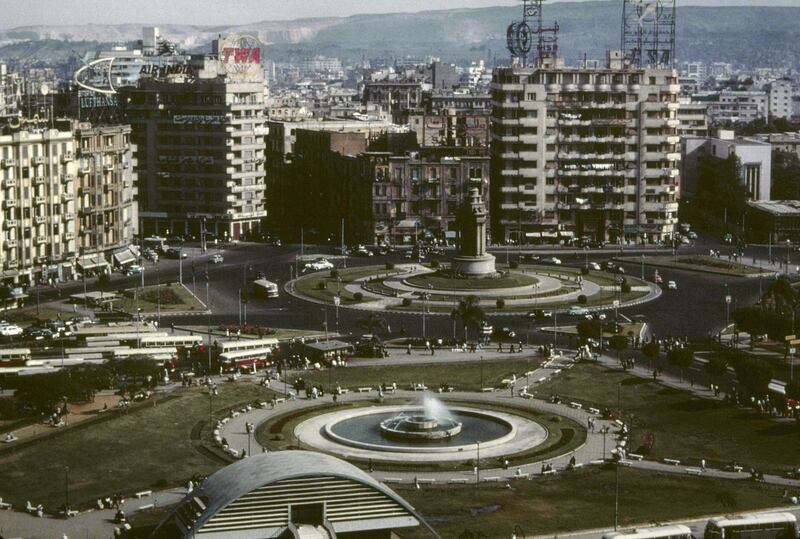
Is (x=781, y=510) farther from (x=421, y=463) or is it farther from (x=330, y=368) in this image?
(x=330, y=368)

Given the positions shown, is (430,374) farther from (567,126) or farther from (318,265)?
(567,126)

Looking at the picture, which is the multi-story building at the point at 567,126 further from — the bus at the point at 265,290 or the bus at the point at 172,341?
the bus at the point at 172,341

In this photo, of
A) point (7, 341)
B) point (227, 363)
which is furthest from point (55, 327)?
point (227, 363)

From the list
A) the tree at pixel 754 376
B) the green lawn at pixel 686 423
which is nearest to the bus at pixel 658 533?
the green lawn at pixel 686 423

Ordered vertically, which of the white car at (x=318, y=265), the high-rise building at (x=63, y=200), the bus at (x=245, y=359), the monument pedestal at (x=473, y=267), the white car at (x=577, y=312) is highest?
the high-rise building at (x=63, y=200)

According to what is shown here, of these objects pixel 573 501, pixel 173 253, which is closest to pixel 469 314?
→ pixel 573 501
